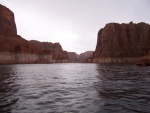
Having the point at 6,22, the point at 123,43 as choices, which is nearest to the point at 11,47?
the point at 6,22

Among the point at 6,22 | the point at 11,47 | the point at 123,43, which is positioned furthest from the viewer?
the point at 123,43

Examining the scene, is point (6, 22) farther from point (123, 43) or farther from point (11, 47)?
point (123, 43)

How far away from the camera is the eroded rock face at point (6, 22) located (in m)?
131

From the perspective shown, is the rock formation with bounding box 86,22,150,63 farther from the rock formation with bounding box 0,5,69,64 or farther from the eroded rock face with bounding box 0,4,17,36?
the eroded rock face with bounding box 0,4,17,36

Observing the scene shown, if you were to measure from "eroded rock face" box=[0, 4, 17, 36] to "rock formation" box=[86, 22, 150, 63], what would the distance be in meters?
91.2

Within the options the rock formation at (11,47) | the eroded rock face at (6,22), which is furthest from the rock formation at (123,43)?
the eroded rock face at (6,22)

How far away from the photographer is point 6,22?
447 feet

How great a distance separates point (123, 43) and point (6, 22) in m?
118

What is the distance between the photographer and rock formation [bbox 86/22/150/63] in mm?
171500

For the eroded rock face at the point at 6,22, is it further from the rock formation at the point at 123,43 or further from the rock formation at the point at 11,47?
the rock formation at the point at 123,43

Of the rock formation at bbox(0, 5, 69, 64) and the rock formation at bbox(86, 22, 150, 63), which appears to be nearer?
the rock formation at bbox(0, 5, 69, 64)

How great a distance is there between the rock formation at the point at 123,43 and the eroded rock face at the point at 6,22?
299ft

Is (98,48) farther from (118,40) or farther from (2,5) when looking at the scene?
(2,5)

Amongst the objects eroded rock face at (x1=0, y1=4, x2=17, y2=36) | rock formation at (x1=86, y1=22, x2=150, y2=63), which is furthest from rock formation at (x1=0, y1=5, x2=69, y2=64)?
rock formation at (x1=86, y1=22, x2=150, y2=63)
